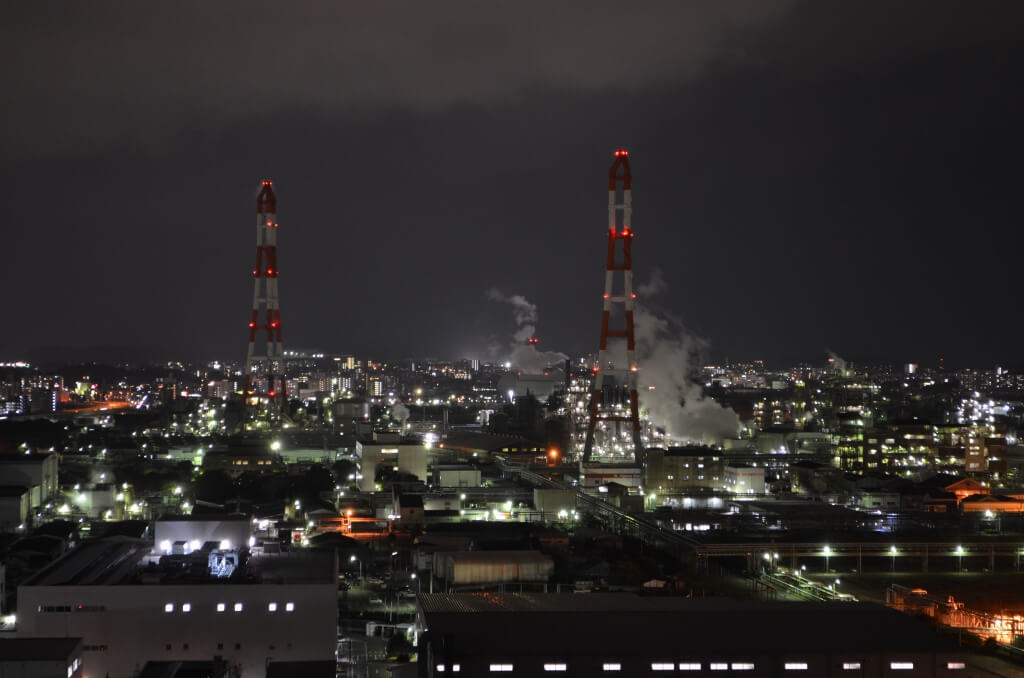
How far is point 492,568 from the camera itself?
6867 millimetres

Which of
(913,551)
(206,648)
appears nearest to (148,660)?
(206,648)

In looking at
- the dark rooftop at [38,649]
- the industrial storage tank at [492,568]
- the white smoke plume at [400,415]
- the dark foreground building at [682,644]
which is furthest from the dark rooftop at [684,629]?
the white smoke plume at [400,415]

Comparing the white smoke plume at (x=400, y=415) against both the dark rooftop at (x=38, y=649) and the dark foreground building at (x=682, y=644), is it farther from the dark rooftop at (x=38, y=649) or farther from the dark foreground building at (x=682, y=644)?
the dark rooftop at (x=38, y=649)

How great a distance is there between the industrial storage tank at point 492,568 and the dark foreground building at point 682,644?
1.99 meters

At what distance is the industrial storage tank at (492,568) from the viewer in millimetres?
6793

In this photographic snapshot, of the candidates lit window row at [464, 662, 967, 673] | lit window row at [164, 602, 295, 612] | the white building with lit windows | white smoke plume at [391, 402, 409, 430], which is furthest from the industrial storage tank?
white smoke plume at [391, 402, 409, 430]

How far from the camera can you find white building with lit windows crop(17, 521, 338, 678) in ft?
15.6

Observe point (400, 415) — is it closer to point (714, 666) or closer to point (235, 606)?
point (235, 606)

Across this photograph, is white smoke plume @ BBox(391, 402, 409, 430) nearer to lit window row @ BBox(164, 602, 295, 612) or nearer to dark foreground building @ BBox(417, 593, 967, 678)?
lit window row @ BBox(164, 602, 295, 612)

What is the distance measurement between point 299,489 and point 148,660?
18.9ft

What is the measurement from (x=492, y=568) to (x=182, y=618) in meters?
2.43

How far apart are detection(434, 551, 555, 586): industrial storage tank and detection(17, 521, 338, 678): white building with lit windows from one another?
1.77m

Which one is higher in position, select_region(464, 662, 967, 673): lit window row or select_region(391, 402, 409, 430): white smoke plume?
select_region(391, 402, 409, 430): white smoke plume

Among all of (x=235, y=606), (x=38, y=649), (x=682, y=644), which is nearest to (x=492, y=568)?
(x=235, y=606)
